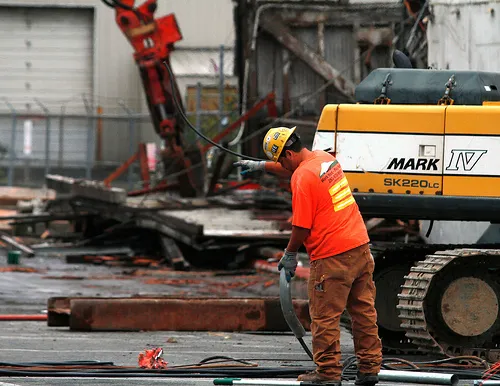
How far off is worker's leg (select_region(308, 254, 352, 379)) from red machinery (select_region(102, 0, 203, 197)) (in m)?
16.6

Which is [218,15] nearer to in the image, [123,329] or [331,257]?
[123,329]

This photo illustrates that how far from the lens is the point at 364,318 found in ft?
31.3

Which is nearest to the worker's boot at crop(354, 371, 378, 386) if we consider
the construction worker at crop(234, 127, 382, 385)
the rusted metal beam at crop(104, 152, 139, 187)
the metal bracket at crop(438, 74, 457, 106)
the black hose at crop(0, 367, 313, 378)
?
the construction worker at crop(234, 127, 382, 385)

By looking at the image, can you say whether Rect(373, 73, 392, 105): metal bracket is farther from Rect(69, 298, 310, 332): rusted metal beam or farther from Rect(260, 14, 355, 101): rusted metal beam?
Rect(260, 14, 355, 101): rusted metal beam

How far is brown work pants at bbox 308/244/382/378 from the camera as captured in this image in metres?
9.35

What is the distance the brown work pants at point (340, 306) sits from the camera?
935 centimetres

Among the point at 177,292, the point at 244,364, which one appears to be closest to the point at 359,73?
the point at 177,292

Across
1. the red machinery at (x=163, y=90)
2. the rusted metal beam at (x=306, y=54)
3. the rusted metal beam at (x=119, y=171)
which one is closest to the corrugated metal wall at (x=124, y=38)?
the rusted metal beam at (x=119, y=171)

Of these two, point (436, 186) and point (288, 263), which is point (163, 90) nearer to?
point (436, 186)

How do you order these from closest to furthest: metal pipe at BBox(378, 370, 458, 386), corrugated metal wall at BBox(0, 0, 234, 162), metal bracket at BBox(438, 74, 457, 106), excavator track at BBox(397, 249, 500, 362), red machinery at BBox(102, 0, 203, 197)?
1. metal pipe at BBox(378, 370, 458, 386)
2. excavator track at BBox(397, 249, 500, 362)
3. metal bracket at BBox(438, 74, 457, 106)
4. red machinery at BBox(102, 0, 203, 197)
5. corrugated metal wall at BBox(0, 0, 234, 162)

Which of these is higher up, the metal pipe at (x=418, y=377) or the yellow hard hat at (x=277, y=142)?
the yellow hard hat at (x=277, y=142)

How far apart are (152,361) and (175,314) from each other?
3532 mm

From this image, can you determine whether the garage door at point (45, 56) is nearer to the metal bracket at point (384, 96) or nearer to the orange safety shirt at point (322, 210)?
the metal bracket at point (384, 96)

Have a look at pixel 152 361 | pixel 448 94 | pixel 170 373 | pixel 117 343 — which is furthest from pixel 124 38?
pixel 170 373
